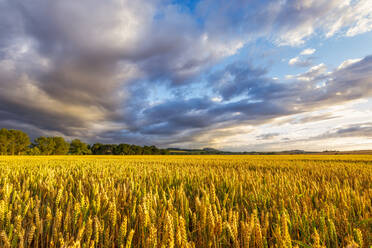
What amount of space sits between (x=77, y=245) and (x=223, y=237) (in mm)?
971

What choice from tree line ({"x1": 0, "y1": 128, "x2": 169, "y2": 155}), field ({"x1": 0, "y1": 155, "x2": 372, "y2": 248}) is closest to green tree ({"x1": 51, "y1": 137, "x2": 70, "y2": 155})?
tree line ({"x1": 0, "y1": 128, "x2": 169, "y2": 155})

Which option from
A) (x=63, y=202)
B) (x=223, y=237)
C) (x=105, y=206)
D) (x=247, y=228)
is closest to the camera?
(x=247, y=228)

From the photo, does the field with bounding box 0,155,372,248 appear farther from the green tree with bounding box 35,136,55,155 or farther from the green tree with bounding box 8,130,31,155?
the green tree with bounding box 8,130,31,155

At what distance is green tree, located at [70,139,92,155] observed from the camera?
9238 centimetres

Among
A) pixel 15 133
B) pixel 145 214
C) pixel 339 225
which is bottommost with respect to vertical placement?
pixel 339 225

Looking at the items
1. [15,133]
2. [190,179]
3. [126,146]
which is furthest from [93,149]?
[190,179]

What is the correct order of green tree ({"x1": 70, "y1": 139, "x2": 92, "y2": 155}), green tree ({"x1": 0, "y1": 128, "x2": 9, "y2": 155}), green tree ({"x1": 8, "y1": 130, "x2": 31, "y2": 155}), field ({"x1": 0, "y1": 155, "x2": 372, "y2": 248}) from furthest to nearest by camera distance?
1. green tree ({"x1": 70, "y1": 139, "x2": 92, "y2": 155})
2. green tree ({"x1": 8, "y1": 130, "x2": 31, "y2": 155})
3. green tree ({"x1": 0, "y1": 128, "x2": 9, "y2": 155})
4. field ({"x1": 0, "y1": 155, "x2": 372, "y2": 248})

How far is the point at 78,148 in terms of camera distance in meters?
92.7

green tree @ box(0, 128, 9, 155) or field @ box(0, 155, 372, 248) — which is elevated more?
green tree @ box(0, 128, 9, 155)

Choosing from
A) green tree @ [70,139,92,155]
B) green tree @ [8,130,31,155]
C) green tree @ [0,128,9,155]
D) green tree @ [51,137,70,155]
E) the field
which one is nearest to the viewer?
the field

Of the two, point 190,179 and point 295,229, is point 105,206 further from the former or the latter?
point 190,179

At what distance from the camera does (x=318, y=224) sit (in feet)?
5.78

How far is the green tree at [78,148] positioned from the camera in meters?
92.4

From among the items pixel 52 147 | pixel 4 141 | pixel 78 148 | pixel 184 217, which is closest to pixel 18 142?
pixel 4 141
